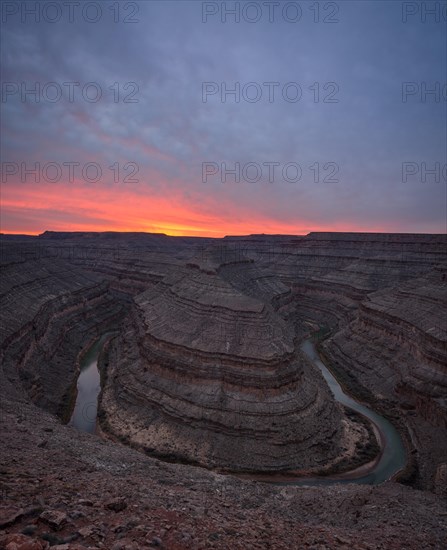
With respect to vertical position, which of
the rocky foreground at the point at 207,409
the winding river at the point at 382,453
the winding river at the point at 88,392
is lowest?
the winding river at the point at 382,453

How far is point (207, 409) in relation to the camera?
30.1 metres

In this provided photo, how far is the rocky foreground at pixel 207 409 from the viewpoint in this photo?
10094mm

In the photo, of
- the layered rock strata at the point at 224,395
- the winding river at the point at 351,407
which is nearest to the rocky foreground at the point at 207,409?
the layered rock strata at the point at 224,395

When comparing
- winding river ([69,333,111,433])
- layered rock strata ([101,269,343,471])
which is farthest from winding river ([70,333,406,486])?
layered rock strata ([101,269,343,471])

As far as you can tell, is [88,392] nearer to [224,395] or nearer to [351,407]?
[224,395]

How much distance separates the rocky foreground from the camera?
1009 centimetres

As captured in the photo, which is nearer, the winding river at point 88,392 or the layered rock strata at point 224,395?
the layered rock strata at point 224,395

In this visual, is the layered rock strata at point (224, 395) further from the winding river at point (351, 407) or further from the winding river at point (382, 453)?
the winding river at point (382, 453)

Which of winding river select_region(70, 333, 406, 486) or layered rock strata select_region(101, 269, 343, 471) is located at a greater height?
layered rock strata select_region(101, 269, 343, 471)

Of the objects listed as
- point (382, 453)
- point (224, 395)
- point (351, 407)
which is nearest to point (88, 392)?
point (224, 395)

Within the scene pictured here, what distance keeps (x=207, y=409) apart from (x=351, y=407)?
56.8 ft

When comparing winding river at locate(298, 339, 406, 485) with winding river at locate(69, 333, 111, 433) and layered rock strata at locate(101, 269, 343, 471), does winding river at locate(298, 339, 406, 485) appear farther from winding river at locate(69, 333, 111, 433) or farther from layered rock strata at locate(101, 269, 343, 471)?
winding river at locate(69, 333, 111, 433)

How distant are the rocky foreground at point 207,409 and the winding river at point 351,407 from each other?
3.64ft

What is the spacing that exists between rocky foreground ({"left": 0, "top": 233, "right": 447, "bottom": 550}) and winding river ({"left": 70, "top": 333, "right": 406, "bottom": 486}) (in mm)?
1109
